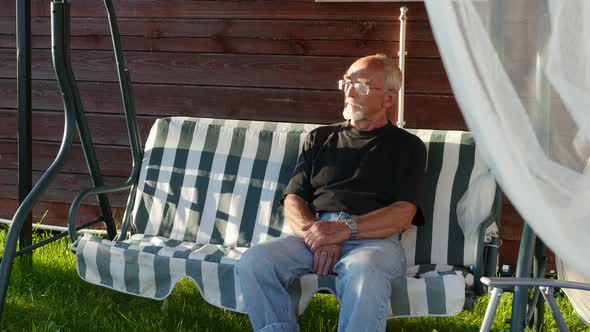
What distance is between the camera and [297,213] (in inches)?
128

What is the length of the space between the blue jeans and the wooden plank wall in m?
1.56

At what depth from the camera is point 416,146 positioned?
326 cm

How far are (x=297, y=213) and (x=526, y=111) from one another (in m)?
1.53

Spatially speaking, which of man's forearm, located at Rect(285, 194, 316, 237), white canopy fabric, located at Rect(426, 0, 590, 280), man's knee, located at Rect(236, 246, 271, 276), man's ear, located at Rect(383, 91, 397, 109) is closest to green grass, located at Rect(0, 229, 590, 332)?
man's forearm, located at Rect(285, 194, 316, 237)

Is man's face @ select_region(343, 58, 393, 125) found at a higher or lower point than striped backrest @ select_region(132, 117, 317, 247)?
higher

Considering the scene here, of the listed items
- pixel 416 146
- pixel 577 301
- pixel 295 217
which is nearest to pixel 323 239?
pixel 295 217

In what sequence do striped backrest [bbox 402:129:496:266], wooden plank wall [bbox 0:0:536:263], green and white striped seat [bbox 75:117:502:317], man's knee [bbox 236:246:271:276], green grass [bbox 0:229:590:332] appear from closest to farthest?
man's knee [bbox 236:246:271:276], green and white striped seat [bbox 75:117:502:317], striped backrest [bbox 402:129:496:266], green grass [bbox 0:229:590:332], wooden plank wall [bbox 0:0:536:263]

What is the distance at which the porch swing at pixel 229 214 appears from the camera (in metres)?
2.99

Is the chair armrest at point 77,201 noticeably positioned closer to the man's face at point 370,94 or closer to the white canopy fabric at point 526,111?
the man's face at point 370,94

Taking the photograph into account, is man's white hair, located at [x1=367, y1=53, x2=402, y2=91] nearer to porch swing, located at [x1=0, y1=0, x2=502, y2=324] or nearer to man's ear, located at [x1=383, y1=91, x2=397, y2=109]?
man's ear, located at [x1=383, y1=91, x2=397, y2=109]

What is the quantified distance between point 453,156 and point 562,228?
1.63 meters

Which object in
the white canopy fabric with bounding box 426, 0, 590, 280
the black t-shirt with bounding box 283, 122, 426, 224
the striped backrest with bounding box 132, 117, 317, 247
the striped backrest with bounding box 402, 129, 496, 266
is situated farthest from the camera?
the striped backrest with bounding box 132, 117, 317, 247

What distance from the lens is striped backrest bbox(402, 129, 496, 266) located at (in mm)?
3311

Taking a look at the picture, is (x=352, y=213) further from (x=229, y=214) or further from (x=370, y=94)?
(x=229, y=214)
